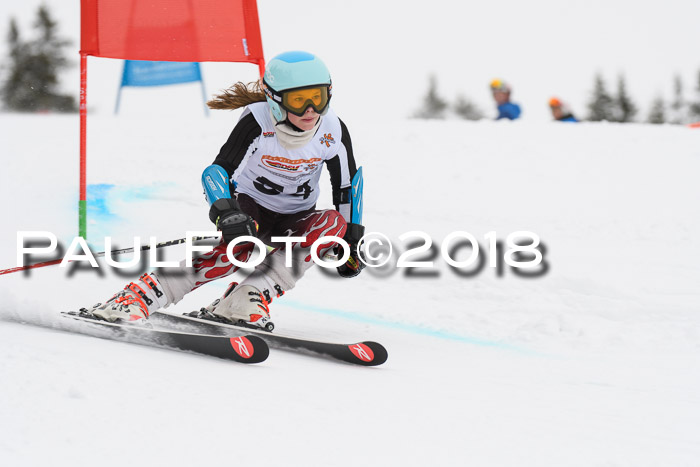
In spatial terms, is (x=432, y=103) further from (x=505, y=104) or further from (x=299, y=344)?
(x=299, y=344)

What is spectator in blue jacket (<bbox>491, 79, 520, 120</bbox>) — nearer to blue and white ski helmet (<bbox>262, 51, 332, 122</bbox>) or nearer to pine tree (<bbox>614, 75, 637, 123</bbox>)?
blue and white ski helmet (<bbox>262, 51, 332, 122</bbox>)

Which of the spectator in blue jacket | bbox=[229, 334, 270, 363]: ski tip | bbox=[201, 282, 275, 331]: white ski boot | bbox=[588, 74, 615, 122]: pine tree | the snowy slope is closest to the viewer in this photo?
the snowy slope

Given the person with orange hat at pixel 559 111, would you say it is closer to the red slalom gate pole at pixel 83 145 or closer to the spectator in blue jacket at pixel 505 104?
the spectator in blue jacket at pixel 505 104

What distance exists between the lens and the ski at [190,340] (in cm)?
306

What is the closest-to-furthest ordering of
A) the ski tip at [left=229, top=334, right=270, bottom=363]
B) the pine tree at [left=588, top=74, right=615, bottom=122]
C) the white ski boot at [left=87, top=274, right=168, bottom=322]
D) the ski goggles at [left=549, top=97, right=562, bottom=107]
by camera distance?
the ski tip at [left=229, top=334, right=270, bottom=363] → the white ski boot at [left=87, top=274, right=168, bottom=322] → the ski goggles at [left=549, top=97, right=562, bottom=107] → the pine tree at [left=588, top=74, right=615, bottom=122]

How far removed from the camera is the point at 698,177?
27.4 feet

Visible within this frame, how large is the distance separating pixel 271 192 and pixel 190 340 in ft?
3.85

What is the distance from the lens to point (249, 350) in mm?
3059

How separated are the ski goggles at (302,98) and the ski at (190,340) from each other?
1.19 meters

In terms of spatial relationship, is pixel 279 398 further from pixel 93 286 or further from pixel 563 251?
pixel 563 251

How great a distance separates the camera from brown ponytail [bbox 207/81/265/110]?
4.13 metres

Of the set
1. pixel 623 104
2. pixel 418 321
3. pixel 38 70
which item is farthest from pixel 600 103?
pixel 418 321

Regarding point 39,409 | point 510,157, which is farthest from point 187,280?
point 510,157

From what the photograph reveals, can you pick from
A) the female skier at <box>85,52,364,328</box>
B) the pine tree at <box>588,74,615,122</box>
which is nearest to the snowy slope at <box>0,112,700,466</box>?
the female skier at <box>85,52,364,328</box>
